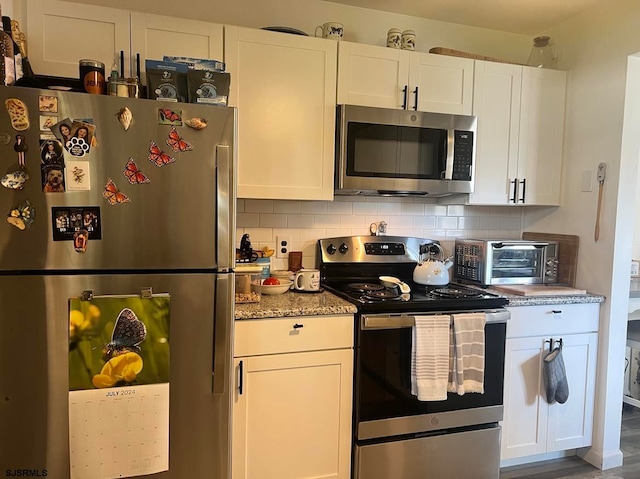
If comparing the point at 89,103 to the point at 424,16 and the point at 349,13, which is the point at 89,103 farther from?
the point at 424,16

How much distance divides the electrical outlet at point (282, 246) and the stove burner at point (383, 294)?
58cm

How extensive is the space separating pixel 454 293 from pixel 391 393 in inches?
23.3

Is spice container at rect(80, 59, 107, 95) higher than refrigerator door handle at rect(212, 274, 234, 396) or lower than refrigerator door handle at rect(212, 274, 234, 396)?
higher

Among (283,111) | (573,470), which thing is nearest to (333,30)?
(283,111)

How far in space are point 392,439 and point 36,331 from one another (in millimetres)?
1545

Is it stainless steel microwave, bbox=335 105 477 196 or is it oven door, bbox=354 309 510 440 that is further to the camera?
stainless steel microwave, bbox=335 105 477 196

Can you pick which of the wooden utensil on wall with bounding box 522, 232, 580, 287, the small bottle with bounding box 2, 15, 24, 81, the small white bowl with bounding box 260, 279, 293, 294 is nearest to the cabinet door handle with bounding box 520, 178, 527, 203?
the wooden utensil on wall with bounding box 522, 232, 580, 287

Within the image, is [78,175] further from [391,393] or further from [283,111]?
[391,393]

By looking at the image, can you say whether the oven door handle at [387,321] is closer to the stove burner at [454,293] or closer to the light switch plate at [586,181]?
the stove burner at [454,293]

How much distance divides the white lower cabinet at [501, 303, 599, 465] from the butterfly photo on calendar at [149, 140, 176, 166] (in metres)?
1.84

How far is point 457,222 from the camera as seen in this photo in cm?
295

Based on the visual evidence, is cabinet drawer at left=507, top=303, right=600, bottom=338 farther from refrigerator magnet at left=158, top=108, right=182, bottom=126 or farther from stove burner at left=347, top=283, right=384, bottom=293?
refrigerator magnet at left=158, top=108, right=182, bottom=126

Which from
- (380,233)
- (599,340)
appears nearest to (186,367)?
(380,233)

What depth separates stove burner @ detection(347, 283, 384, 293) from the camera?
231 centimetres
